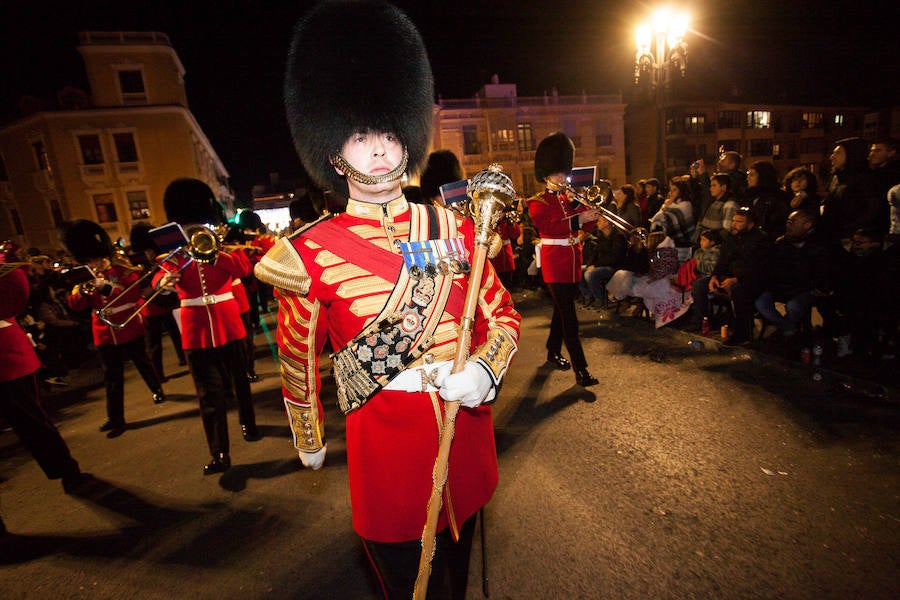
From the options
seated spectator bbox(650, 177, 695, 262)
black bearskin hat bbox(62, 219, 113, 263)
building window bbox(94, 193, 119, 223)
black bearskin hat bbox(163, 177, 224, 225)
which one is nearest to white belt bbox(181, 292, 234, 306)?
black bearskin hat bbox(163, 177, 224, 225)

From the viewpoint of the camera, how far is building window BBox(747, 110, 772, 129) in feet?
125

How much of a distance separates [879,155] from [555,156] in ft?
12.6

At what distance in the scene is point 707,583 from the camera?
2420 millimetres

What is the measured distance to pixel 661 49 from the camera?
34.1ft

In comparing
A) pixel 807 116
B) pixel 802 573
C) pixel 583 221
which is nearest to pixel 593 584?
pixel 802 573

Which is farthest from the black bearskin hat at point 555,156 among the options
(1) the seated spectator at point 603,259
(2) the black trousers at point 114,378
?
(2) the black trousers at point 114,378

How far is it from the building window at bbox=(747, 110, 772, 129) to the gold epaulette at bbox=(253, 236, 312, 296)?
4731cm

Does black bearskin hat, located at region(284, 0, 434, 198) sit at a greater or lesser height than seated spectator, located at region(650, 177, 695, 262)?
greater

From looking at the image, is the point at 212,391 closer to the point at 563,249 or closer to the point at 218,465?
the point at 218,465

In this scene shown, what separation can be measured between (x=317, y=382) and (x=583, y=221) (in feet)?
13.7

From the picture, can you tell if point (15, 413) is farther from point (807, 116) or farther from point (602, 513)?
point (807, 116)

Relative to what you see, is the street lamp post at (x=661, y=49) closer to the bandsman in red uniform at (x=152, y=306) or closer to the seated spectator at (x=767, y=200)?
the seated spectator at (x=767, y=200)

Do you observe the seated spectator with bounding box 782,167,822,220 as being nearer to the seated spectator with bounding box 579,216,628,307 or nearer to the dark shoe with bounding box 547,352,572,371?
the seated spectator with bounding box 579,216,628,307

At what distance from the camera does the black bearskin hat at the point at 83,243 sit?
236 inches
